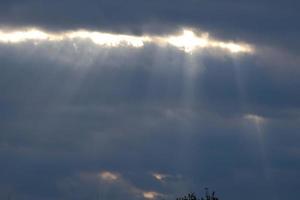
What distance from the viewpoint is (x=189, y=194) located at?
A: 1709 centimetres

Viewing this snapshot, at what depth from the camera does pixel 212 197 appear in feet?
54.0

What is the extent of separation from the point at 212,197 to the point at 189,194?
3.83 meters
